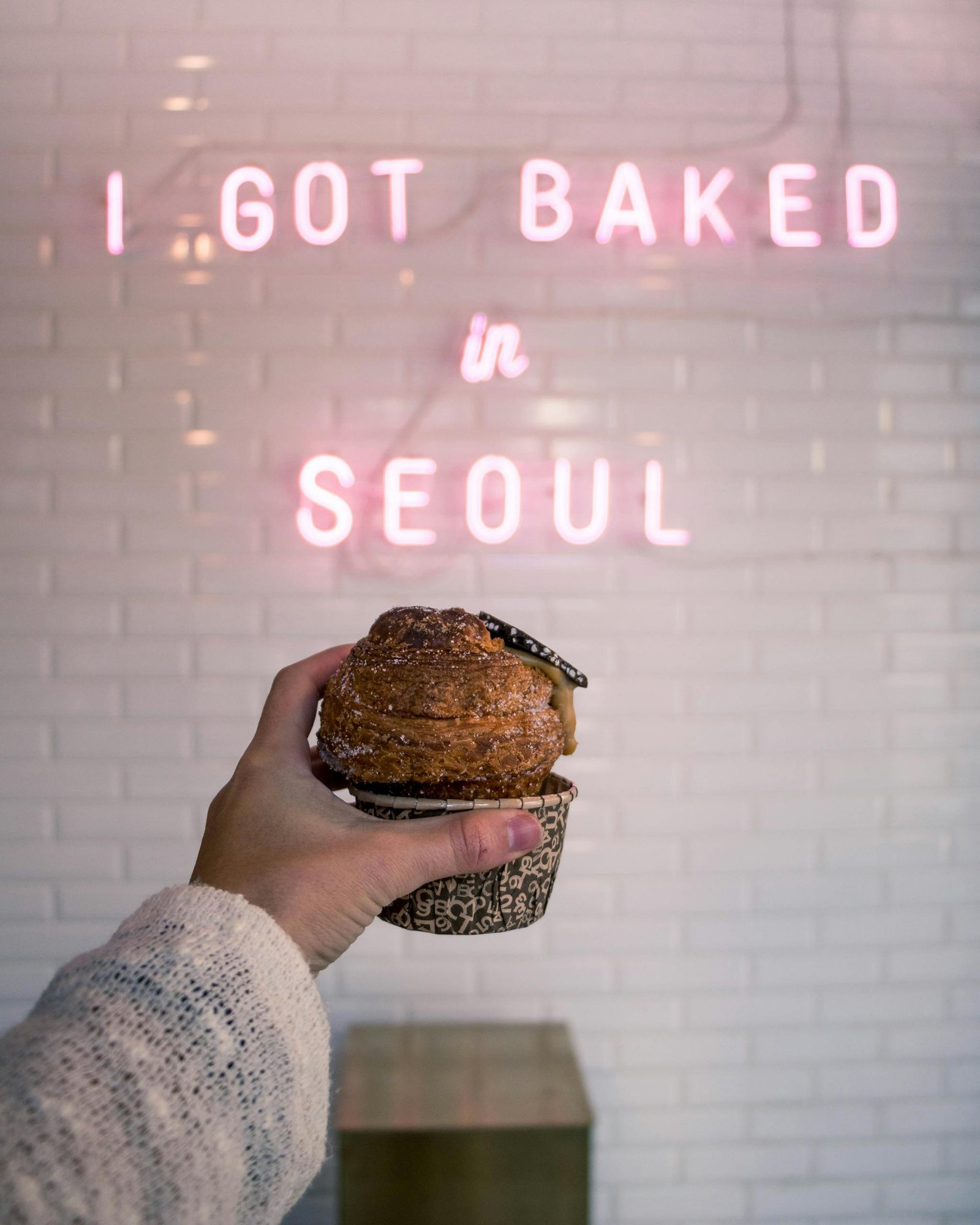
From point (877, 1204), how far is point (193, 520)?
325 centimetres

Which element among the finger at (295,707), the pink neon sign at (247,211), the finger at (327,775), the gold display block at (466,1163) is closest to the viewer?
the finger at (295,707)

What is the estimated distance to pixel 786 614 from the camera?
2.86 m

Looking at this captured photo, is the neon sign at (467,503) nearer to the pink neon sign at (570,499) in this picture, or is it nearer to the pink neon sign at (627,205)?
the pink neon sign at (570,499)

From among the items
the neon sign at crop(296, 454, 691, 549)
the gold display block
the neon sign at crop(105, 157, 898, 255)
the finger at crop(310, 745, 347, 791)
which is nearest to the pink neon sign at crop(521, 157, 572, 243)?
the neon sign at crop(105, 157, 898, 255)

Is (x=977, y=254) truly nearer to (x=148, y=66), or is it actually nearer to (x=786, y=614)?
(x=786, y=614)

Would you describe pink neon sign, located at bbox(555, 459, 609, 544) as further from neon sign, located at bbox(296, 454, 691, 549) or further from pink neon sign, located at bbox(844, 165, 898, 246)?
pink neon sign, located at bbox(844, 165, 898, 246)

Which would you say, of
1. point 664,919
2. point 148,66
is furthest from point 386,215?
point 664,919

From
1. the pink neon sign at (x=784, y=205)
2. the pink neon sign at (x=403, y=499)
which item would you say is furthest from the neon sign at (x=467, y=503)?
the pink neon sign at (x=784, y=205)

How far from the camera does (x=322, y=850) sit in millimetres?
1157

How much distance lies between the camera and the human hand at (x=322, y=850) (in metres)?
1.11

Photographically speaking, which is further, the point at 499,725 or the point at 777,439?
the point at 777,439

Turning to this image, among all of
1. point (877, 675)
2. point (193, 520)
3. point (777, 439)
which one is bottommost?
point (877, 675)

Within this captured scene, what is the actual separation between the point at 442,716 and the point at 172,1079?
1.97ft

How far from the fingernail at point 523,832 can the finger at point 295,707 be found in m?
0.35
